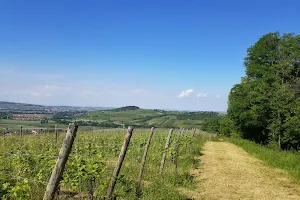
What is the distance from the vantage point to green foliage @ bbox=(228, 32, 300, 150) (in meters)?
37.6

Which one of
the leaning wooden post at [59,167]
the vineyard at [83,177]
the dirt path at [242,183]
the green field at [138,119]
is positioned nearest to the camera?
the leaning wooden post at [59,167]

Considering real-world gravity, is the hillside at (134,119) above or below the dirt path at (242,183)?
above

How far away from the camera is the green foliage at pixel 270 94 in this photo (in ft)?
123

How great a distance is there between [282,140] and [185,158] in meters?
23.9

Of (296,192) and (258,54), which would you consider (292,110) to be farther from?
(296,192)

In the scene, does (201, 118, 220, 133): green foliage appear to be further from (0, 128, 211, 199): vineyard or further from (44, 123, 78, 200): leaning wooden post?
(44, 123, 78, 200): leaning wooden post

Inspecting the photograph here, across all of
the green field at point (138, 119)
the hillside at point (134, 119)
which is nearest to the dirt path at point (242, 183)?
the hillside at point (134, 119)

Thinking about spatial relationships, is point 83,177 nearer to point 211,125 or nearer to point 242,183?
point 242,183

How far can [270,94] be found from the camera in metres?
41.2

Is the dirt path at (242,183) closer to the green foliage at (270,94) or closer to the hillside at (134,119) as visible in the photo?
the green foliage at (270,94)

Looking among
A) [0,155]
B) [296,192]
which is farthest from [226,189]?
[0,155]

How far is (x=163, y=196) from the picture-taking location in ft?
32.2

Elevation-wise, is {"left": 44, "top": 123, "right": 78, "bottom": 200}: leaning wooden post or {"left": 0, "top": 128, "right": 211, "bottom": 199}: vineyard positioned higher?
{"left": 44, "top": 123, "right": 78, "bottom": 200}: leaning wooden post

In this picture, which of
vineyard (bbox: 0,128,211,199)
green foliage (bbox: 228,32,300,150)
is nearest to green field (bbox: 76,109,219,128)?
green foliage (bbox: 228,32,300,150)
